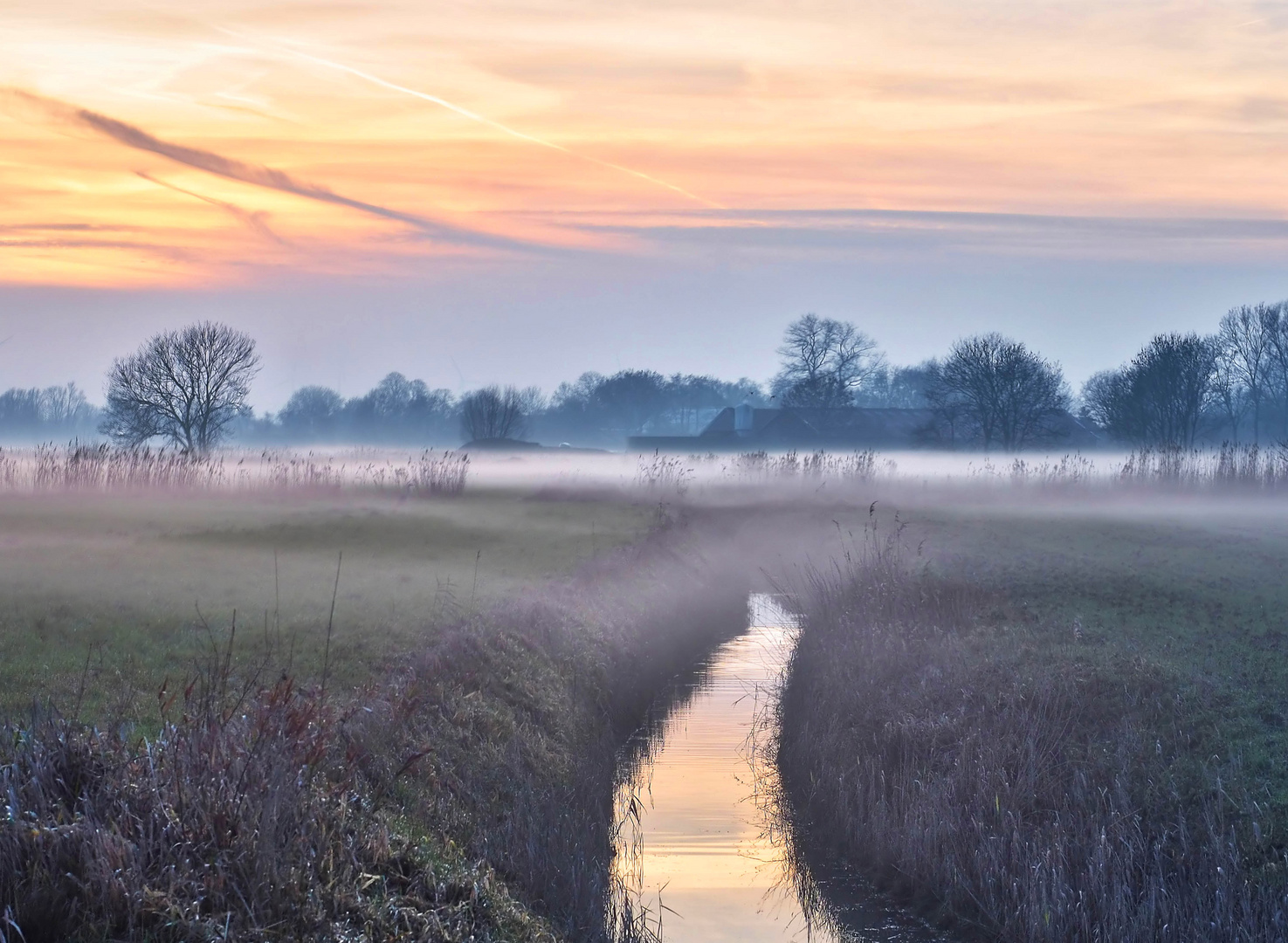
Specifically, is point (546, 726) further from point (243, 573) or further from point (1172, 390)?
point (1172, 390)

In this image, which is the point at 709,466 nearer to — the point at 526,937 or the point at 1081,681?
the point at 1081,681

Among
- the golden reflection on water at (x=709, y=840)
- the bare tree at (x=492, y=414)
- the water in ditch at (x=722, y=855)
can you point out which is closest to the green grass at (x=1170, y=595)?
the water in ditch at (x=722, y=855)

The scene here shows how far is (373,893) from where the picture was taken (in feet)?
24.8

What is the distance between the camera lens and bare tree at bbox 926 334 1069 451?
6244 cm

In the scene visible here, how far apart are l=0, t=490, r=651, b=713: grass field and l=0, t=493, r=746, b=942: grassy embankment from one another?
0.25ft

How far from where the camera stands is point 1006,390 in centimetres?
6259

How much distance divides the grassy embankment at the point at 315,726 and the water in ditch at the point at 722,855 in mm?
492

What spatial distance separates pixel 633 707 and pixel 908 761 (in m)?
5.56

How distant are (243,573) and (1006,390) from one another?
2013 inches

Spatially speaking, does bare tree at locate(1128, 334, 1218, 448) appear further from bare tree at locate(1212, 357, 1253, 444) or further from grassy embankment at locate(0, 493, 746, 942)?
grassy embankment at locate(0, 493, 746, 942)

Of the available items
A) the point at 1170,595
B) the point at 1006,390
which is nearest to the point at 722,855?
the point at 1170,595

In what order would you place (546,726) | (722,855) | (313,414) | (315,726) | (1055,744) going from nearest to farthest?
(315,726) < (1055,744) < (722,855) < (546,726) < (313,414)

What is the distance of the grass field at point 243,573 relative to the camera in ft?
40.5

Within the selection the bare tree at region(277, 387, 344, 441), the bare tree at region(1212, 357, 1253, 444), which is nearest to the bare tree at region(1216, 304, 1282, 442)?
the bare tree at region(1212, 357, 1253, 444)
